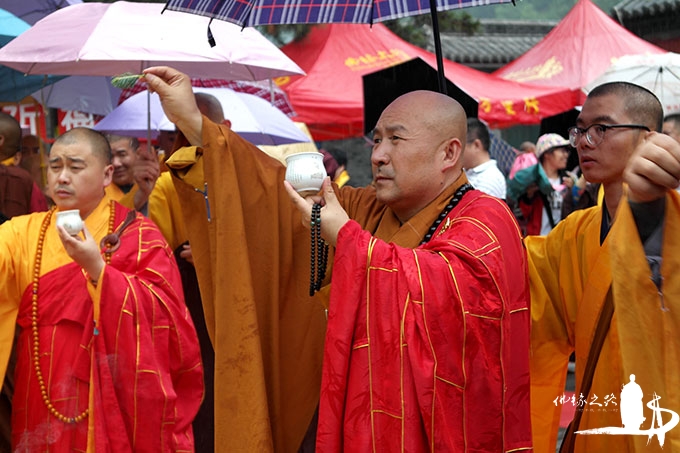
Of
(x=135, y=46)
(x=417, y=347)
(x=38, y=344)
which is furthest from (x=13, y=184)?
(x=417, y=347)

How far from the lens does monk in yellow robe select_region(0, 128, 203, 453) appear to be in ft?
12.3

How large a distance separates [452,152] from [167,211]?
7.11 ft

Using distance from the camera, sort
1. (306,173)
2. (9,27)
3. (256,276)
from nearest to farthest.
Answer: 1. (306,173)
2. (256,276)
3. (9,27)

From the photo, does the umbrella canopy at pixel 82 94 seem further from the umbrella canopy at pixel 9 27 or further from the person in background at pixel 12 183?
the person in background at pixel 12 183

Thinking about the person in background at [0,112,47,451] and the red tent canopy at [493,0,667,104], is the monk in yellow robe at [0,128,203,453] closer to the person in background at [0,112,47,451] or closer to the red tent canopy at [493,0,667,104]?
the person in background at [0,112,47,451]

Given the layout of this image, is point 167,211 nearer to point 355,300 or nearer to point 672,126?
point 355,300

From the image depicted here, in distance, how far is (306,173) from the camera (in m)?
2.75

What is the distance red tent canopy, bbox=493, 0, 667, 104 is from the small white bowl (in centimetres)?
908

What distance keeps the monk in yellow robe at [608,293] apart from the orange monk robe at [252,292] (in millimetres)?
868

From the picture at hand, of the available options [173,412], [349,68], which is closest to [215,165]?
[173,412]

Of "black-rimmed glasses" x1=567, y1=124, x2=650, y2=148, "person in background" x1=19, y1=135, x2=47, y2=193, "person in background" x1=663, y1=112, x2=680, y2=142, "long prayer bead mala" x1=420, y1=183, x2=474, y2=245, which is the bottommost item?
"person in background" x1=19, y1=135, x2=47, y2=193

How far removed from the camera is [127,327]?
12.4 feet

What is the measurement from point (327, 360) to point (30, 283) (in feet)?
5.96

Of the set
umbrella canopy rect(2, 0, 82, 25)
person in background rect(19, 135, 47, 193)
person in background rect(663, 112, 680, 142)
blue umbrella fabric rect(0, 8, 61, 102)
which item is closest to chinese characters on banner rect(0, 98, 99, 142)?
person in background rect(19, 135, 47, 193)
